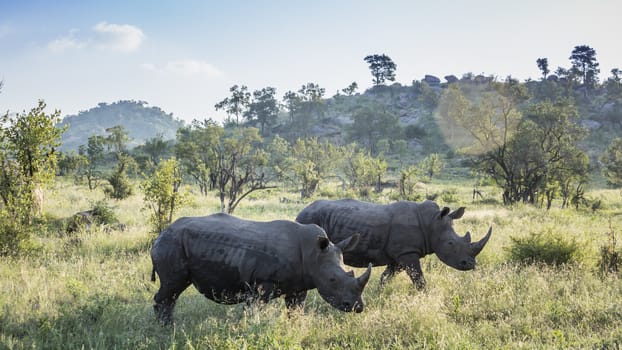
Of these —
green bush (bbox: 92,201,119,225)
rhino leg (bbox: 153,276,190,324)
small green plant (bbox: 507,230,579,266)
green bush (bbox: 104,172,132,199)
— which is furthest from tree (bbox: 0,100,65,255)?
green bush (bbox: 104,172,132,199)

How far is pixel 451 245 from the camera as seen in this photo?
6.79 metres

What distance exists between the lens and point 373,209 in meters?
7.44

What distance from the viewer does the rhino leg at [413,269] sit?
6.80m

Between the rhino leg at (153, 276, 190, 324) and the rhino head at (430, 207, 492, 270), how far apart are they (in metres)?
4.30

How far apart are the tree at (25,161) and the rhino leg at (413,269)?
8.30 m

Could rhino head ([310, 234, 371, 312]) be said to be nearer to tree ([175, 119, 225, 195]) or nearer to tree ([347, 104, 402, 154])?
tree ([175, 119, 225, 195])

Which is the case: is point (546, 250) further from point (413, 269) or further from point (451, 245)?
point (413, 269)

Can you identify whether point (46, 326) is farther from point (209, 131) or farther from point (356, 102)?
point (356, 102)

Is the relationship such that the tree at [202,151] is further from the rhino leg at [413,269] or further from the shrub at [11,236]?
the rhino leg at [413,269]

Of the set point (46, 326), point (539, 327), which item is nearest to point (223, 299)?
point (46, 326)

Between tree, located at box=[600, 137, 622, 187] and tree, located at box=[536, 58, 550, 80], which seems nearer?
tree, located at box=[600, 137, 622, 187]

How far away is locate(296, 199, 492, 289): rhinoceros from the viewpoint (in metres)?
6.80

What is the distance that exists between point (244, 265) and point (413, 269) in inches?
130

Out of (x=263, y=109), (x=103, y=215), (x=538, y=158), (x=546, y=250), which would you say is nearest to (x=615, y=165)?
(x=538, y=158)
